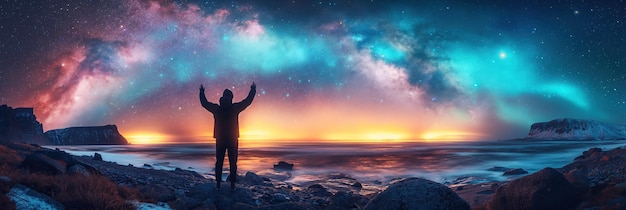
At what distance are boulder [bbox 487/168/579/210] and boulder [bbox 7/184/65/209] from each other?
10921 millimetres

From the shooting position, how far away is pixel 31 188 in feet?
22.2

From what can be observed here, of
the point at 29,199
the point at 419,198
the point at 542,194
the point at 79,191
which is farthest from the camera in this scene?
the point at 542,194

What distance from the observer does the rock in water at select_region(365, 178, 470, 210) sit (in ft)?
23.3

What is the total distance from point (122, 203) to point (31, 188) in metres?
1.74

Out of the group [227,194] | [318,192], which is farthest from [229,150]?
[318,192]

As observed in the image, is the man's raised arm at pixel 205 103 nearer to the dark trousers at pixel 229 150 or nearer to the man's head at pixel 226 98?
the man's head at pixel 226 98

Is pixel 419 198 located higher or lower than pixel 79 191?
lower

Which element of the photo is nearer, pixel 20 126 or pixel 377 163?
pixel 377 163

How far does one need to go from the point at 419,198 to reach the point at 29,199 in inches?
283

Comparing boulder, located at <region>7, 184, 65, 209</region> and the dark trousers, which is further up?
the dark trousers

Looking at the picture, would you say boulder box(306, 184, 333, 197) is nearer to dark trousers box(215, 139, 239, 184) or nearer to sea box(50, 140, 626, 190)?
dark trousers box(215, 139, 239, 184)

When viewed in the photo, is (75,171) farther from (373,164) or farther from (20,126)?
(20,126)

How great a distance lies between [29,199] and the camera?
244 inches

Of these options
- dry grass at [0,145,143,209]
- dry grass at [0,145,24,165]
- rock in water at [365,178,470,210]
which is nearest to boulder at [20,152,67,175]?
dry grass at [0,145,143,209]
